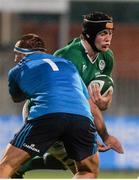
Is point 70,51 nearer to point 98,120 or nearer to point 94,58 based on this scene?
point 94,58

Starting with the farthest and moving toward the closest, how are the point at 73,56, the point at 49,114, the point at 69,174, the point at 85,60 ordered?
the point at 69,174 < the point at 85,60 < the point at 73,56 < the point at 49,114

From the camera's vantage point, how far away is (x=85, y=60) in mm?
10648

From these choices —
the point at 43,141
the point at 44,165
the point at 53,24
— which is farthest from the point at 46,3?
the point at 43,141

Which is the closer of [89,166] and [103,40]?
[89,166]

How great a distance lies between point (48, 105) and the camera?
9680 millimetres

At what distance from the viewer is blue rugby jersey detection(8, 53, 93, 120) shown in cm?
970

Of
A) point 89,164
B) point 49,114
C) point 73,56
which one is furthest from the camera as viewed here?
point 73,56

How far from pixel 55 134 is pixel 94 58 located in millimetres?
1434

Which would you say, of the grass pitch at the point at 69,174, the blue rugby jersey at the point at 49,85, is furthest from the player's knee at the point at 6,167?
the grass pitch at the point at 69,174

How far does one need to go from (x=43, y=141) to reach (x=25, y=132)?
8.3 inches

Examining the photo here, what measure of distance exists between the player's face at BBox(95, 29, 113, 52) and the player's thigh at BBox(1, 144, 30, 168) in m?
1.61

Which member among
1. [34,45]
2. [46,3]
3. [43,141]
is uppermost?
[34,45]

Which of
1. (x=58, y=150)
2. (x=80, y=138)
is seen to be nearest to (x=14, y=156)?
(x=80, y=138)

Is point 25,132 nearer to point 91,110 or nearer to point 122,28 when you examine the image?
point 91,110
